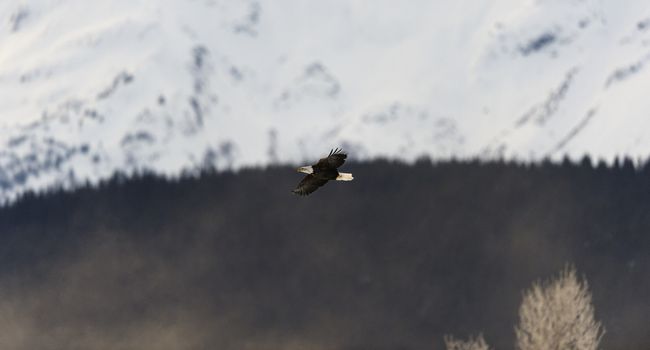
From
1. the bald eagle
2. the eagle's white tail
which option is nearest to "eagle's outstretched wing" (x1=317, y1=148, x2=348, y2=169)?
the bald eagle

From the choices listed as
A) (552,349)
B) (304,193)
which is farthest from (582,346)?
(304,193)

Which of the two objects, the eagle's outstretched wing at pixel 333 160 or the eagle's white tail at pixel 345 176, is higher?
the eagle's outstretched wing at pixel 333 160

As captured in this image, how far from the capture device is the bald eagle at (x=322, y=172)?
62.8 meters

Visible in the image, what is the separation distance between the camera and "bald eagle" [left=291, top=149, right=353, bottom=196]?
2472 inches

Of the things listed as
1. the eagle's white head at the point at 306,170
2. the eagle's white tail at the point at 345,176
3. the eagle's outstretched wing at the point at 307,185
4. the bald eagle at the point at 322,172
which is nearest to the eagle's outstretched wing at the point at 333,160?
the bald eagle at the point at 322,172

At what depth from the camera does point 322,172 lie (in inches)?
2516

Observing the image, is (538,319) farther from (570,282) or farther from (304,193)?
(304,193)

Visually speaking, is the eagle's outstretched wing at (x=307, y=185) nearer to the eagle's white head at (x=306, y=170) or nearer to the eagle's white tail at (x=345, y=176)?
the eagle's white head at (x=306, y=170)

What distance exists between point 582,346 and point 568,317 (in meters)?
4.91

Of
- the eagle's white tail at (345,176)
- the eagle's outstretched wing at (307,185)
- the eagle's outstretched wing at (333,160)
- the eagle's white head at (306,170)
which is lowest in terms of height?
the eagle's white tail at (345,176)

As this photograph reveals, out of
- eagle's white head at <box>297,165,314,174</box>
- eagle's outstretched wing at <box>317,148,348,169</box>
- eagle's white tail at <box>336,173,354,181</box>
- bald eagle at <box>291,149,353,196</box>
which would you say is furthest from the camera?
eagle's outstretched wing at <box>317,148,348,169</box>

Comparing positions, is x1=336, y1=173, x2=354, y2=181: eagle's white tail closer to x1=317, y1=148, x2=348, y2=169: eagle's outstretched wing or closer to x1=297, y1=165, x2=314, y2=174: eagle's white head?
x1=317, y1=148, x2=348, y2=169: eagle's outstretched wing

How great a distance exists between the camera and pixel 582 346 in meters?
134

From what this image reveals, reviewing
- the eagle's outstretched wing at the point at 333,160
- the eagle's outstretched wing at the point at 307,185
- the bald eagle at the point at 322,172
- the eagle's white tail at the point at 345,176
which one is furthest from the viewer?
the eagle's outstretched wing at the point at 307,185
